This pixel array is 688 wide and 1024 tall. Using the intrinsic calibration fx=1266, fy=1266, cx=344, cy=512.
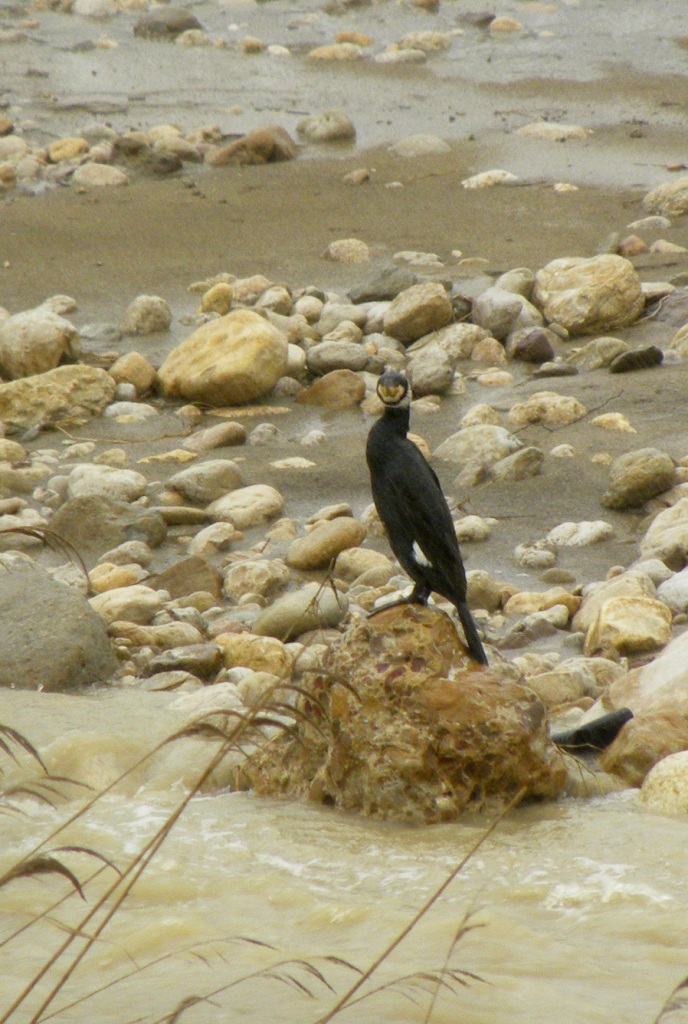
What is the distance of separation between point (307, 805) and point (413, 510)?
87 centimetres

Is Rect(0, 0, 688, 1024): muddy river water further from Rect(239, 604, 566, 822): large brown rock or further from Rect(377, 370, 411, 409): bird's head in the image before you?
Rect(377, 370, 411, 409): bird's head

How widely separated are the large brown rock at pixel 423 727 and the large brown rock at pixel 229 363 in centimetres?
415

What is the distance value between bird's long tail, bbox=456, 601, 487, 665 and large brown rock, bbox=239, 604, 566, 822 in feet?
0.09

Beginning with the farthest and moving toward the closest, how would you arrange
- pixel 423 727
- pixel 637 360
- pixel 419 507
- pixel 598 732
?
pixel 637 360
pixel 598 732
pixel 419 507
pixel 423 727

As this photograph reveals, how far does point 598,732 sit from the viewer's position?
151 inches

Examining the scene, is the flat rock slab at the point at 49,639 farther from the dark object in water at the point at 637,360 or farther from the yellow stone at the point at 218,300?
the yellow stone at the point at 218,300

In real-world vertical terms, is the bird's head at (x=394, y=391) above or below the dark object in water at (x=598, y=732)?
above

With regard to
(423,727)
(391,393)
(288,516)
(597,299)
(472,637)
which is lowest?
(288,516)


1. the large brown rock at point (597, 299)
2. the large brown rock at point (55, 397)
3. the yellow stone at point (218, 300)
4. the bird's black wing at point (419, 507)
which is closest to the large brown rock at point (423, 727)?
the bird's black wing at point (419, 507)

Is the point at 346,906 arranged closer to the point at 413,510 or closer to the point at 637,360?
the point at 413,510

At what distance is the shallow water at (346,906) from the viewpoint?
7.44ft

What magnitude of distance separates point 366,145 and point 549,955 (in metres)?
10.9

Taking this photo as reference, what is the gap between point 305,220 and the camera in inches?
413

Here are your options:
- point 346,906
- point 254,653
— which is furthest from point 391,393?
point 254,653
